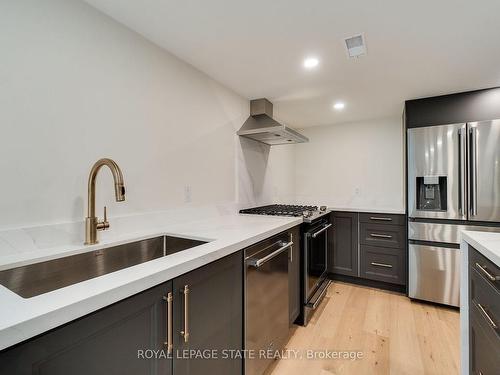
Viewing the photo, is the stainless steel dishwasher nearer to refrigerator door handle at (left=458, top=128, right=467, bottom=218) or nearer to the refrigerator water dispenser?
the refrigerator water dispenser

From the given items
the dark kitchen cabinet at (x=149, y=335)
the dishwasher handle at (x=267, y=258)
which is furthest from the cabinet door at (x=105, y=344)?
the dishwasher handle at (x=267, y=258)

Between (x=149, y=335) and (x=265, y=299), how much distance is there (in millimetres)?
853

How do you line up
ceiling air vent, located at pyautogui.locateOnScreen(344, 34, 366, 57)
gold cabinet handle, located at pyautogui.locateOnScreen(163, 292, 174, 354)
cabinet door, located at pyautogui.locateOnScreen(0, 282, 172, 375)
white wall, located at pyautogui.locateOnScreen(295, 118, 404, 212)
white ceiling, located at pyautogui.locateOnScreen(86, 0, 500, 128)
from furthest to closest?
white wall, located at pyautogui.locateOnScreen(295, 118, 404, 212), ceiling air vent, located at pyautogui.locateOnScreen(344, 34, 366, 57), white ceiling, located at pyautogui.locateOnScreen(86, 0, 500, 128), gold cabinet handle, located at pyautogui.locateOnScreen(163, 292, 174, 354), cabinet door, located at pyautogui.locateOnScreen(0, 282, 172, 375)

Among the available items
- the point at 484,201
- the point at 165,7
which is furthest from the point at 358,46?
the point at 484,201

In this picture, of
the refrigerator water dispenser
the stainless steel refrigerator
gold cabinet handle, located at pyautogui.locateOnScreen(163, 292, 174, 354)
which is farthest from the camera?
the refrigerator water dispenser

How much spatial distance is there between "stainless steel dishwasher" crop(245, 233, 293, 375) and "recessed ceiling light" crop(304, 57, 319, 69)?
1.33 m

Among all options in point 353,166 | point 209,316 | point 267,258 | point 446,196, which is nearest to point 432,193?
point 446,196

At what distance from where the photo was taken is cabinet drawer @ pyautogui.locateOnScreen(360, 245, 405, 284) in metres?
2.81

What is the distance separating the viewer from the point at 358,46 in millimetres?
1670

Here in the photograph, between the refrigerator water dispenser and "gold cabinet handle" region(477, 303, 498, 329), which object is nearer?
"gold cabinet handle" region(477, 303, 498, 329)

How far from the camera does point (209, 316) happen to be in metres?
1.07

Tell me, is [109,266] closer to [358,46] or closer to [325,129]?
[358,46]

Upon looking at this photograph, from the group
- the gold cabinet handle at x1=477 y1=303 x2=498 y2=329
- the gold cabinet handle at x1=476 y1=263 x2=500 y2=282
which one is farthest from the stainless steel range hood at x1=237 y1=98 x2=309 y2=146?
the gold cabinet handle at x1=477 y1=303 x2=498 y2=329

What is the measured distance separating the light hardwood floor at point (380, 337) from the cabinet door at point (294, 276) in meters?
0.21
